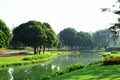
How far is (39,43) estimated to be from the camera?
8981 cm

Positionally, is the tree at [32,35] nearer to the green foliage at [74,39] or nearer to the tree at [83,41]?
the green foliage at [74,39]

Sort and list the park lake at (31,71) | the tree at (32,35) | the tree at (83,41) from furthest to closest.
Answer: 1. the tree at (83,41)
2. the tree at (32,35)
3. the park lake at (31,71)

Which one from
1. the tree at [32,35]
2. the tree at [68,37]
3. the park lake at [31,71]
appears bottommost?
the park lake at [31,71]

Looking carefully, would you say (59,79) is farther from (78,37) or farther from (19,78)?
(78,37)

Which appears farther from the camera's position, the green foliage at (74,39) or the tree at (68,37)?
the green foliage at (74,39)

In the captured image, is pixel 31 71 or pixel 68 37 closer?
pixel 31 71

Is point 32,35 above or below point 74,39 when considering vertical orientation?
below

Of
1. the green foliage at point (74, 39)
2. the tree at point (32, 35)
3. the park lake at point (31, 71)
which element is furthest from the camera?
the green foliage at point (74, 39)

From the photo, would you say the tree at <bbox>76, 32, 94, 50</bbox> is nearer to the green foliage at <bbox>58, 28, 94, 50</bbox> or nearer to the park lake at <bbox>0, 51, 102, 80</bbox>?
the green foliage at <bbox>58, 28, 94, 50</bbox>

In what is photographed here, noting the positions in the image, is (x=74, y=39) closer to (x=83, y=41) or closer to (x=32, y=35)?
(x=83, y=41)

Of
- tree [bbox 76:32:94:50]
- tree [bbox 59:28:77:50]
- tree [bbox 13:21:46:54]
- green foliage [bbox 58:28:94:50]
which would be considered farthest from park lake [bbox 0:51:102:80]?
tree [bbox 76:32:94:50]

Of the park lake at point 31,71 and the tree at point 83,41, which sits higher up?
the tree at point 83,41

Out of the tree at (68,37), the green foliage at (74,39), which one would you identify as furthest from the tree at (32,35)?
the tree at (68,37)

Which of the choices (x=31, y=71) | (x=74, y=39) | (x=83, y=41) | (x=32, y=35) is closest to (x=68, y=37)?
(x=74, y=39)
